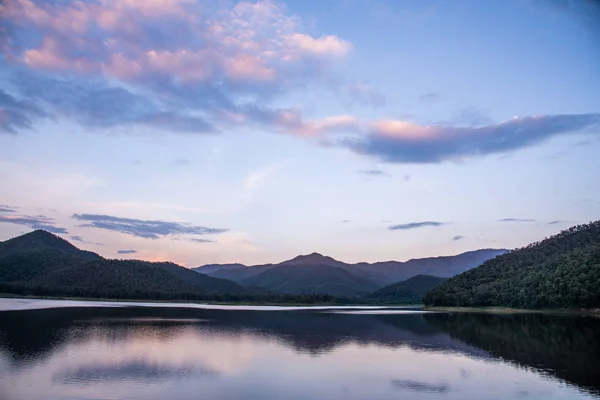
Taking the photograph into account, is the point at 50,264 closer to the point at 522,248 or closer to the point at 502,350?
the point at 522,248

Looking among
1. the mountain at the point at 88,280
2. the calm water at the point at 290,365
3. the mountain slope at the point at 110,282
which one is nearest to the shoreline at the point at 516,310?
the calm water at the point at 290,365

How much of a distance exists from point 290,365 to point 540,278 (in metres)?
88.6

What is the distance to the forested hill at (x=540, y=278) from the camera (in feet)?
298

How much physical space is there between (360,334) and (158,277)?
15331 cm

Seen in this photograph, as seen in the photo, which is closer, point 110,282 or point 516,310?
point 516,310

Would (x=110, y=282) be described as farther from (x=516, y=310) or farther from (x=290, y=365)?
(x=290, y=365)

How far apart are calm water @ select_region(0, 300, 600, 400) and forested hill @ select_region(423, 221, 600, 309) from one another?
4126 cm

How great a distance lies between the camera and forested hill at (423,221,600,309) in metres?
90.7

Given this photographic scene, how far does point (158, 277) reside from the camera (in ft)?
650

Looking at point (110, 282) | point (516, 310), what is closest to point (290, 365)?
point (516, 310)

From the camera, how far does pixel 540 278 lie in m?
107

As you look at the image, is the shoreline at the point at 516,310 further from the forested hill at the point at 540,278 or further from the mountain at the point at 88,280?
the mountain at the point at 88,280

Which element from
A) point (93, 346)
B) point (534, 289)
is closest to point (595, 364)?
point (93, 346)

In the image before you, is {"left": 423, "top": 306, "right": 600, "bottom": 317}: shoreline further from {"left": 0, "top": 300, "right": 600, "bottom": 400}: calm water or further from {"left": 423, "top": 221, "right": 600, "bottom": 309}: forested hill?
{"left": 0, "top": 300, "right": 600, "bottom": 400}: calm water
